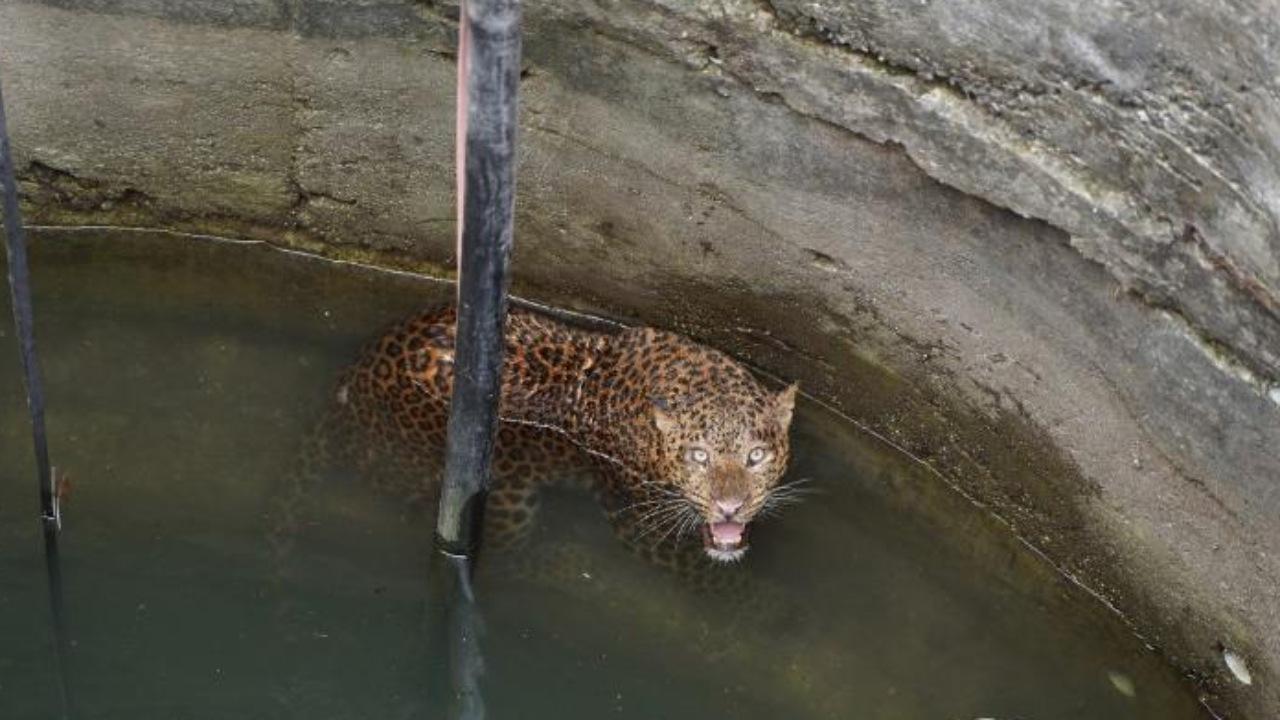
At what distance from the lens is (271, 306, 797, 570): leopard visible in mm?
7070

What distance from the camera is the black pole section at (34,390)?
573cm

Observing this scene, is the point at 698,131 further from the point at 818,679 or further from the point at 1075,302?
the point at 818,679

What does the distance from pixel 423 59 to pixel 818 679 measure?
104 inches

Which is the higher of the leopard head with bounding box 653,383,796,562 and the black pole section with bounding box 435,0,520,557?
the black pole section with bounding box 435,0,520,557

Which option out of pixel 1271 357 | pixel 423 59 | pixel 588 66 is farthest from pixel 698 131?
pixel 1271 357

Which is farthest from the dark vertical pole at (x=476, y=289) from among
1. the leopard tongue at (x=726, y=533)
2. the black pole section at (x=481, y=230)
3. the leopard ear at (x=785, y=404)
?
the leopard ear at (x=785, y=404)

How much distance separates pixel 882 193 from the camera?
6.77m

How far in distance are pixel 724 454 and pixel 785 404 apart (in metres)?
0.30

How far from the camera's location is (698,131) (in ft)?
22.9

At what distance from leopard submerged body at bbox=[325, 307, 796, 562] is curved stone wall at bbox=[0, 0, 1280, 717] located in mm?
424

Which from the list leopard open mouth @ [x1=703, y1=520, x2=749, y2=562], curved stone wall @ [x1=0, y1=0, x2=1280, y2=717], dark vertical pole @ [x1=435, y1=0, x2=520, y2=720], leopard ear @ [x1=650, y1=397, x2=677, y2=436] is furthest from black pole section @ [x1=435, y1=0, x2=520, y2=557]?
curved stone wall @ [x1=0, y1=0, x2=1280, y2=717]

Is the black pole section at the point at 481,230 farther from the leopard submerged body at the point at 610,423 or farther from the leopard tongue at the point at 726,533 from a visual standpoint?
the leopard tongue at the point at 726,533

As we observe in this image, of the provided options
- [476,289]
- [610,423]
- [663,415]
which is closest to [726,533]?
[663,415]

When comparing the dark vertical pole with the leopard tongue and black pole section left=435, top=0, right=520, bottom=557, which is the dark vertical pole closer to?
black pole section left=435, top=0, right=520, bottom=557
